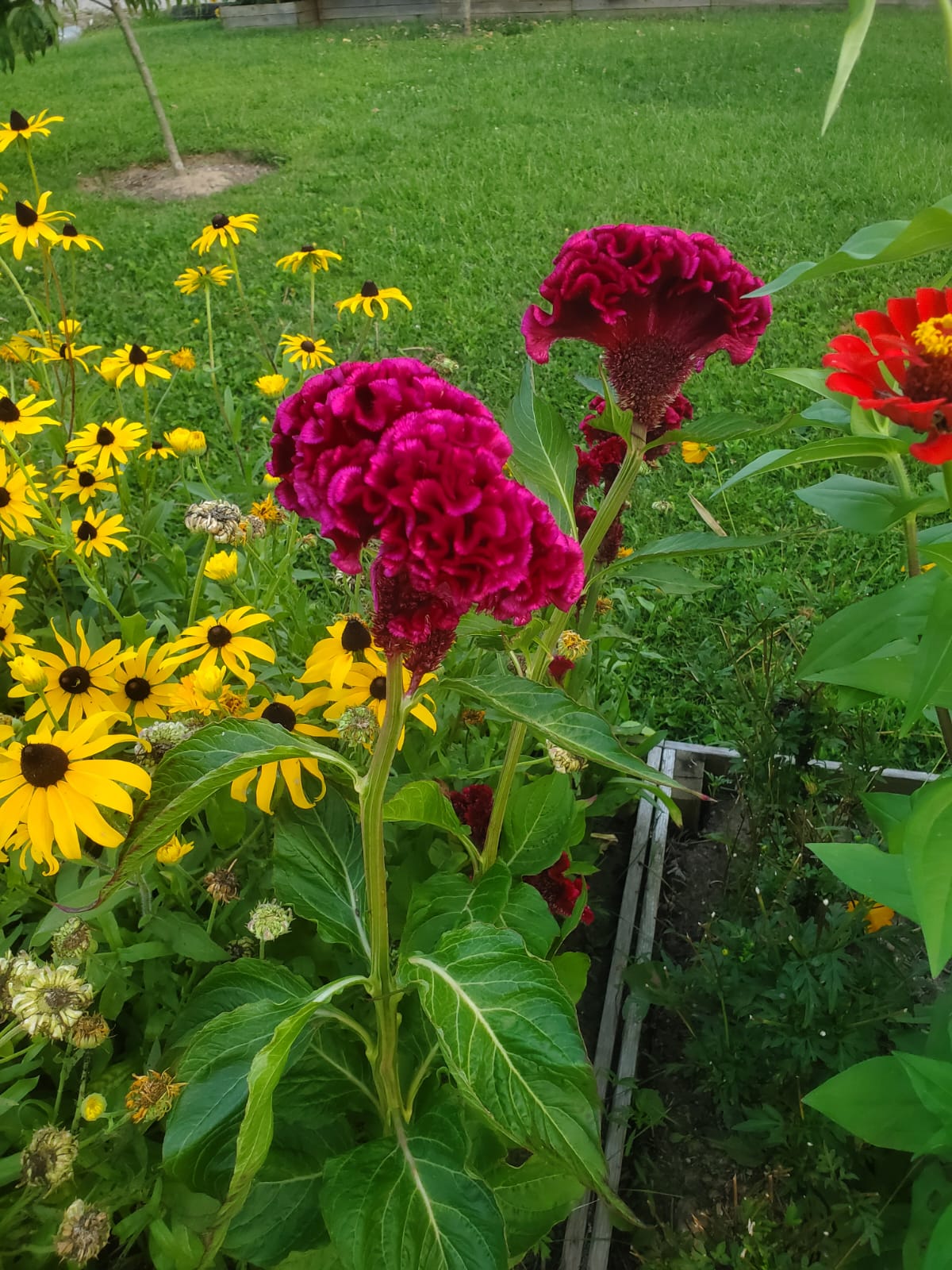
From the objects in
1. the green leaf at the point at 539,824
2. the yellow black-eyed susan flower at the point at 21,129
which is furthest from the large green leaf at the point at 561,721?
the yellow black-eyed susan flower at the point at 21,129

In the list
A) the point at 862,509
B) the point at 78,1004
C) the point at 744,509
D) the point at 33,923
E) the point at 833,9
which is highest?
the point at 833,9

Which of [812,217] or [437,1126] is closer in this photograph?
[437,1126]

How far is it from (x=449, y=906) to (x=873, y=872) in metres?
0.48

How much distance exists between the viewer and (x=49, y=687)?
120 centimetres

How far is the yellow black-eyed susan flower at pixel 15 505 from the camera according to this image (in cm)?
136

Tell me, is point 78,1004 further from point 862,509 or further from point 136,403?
point 136,403

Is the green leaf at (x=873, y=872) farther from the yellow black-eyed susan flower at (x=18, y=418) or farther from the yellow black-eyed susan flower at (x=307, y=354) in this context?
the yellow black-eyed susan flower at (x=307, y=354)

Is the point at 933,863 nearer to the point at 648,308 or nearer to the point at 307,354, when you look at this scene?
the point at 648,308

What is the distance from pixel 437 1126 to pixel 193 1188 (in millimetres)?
243

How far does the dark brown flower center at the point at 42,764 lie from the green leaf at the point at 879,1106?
86 cm

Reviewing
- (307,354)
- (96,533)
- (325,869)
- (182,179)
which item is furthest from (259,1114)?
(182,179)

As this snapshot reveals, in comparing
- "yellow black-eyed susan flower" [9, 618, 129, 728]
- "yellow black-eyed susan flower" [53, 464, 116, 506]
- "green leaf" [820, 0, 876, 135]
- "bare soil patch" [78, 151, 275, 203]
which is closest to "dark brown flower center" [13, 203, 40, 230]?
"yellow black-eyed susan flower" [53, 464, 116, 506]

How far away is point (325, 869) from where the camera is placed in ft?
3.50

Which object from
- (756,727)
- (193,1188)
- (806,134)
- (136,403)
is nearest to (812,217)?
(806,134)
